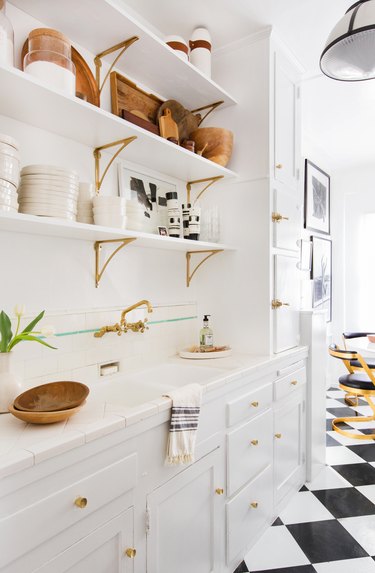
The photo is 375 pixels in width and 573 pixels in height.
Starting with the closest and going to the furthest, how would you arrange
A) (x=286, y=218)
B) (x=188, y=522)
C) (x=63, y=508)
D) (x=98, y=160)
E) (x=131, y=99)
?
(x=63, y=508)
(x=188, y=522)
(x=98, y=160)
(x=131, y=99)
(x=286, y=218)

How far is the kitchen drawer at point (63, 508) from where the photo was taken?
2.90 feet

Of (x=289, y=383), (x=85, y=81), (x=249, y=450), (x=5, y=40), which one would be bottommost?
(x=249, y=450)

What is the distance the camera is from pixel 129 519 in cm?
120

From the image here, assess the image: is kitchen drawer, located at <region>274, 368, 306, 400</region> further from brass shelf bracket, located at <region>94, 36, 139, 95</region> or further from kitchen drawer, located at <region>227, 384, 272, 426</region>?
brass shelf bracket, located at <region>94, 36, 139, 95</region>

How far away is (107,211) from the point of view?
159 centimetres

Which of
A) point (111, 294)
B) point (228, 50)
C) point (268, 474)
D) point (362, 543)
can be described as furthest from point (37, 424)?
point (228, 50)

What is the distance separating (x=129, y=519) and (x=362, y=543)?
150cm

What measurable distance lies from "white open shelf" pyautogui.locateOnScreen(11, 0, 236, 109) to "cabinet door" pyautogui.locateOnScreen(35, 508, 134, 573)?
182cm

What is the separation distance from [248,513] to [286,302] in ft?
3.96

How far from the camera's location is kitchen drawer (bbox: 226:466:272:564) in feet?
5.83

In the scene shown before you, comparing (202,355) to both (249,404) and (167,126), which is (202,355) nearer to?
(249,404)

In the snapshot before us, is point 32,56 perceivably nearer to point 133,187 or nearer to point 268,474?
point 133,187

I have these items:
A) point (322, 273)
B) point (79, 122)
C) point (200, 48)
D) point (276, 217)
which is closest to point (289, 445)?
point (276, 217)

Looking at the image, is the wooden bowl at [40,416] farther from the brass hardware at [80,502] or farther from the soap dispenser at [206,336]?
the soap dispenser at [206,336]
